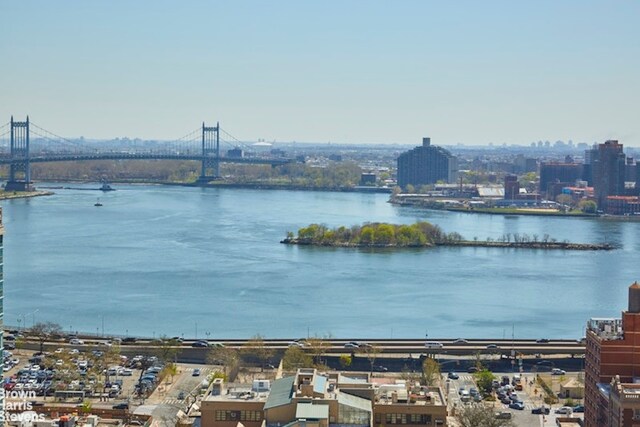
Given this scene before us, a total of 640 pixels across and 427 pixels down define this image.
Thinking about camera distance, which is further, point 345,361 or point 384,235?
point 384,235

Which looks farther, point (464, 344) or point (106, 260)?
point (106, 260)

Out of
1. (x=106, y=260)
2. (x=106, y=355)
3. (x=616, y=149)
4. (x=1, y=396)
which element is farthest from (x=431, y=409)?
(x=616, y=149)

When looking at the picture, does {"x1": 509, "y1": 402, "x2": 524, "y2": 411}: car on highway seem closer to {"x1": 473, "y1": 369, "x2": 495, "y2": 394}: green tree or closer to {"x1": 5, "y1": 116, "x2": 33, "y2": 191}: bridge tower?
{"x1": 473, "y1": 369, "x2": 495, "y2": 394}: green tree

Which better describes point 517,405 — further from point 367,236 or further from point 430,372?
point 367,236

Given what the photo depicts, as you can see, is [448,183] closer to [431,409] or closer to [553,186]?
[553,186]

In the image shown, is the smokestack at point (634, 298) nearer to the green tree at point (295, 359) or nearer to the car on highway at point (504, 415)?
the car on highway at point (504, 415)

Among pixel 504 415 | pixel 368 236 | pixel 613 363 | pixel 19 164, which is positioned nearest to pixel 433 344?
pixel 504 415

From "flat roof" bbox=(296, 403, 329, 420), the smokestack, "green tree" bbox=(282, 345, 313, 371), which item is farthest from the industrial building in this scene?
"green tree" bbox=(282, 345, 313, 371)
